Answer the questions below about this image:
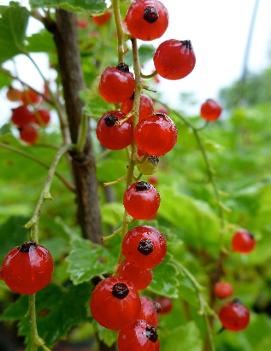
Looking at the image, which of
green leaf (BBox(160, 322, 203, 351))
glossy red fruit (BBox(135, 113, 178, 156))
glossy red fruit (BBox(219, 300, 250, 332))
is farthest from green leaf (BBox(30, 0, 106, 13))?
green leaf (BBox(160, 322, 203, 351))

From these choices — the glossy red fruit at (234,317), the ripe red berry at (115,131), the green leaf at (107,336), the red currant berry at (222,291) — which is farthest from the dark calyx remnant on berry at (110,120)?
the red currant berry at (222,291)

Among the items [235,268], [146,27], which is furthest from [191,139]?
[235,268]

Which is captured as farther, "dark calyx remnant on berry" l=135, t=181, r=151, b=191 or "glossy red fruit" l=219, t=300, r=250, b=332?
"glossy red fruit" l=219, t=300, r=250, b=332

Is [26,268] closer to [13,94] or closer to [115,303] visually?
[115,303]

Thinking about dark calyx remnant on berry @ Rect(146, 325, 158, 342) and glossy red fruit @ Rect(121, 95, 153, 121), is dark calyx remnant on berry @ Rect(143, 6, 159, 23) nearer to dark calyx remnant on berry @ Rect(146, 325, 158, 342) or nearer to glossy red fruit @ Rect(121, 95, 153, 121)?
glossy red fruit @ Rect(121, 95, 153, 121)

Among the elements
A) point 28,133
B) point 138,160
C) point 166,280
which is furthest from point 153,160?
point 28,133
